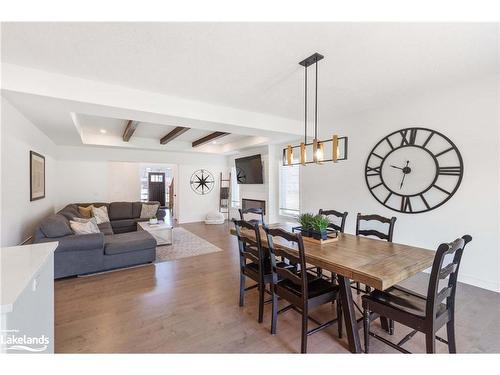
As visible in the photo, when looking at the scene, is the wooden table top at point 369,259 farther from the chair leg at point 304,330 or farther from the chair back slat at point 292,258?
the chair leg at point 304,330

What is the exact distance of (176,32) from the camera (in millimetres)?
1934

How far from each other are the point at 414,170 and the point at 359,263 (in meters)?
2.49

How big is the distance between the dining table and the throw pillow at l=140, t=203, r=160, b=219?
5.12m

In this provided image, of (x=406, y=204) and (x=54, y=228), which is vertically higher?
(x=406, y=204)

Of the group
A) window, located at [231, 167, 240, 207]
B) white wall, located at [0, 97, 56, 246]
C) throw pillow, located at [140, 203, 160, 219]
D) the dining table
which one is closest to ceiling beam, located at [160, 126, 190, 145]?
throw pillow, located at [140, 203, 160, 219]

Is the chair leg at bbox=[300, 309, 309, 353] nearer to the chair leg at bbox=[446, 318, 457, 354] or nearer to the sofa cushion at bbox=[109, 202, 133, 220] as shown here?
the chair leg at bbox=[446, 318, 457, 354]

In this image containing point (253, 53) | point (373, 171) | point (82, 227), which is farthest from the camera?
point (373, 171)

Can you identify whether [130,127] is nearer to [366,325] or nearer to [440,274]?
[366,325]

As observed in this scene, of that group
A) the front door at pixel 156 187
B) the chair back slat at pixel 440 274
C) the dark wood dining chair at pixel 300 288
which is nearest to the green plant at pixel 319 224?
the dark wood dining chair at pixel 300 288

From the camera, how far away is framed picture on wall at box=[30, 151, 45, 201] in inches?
145

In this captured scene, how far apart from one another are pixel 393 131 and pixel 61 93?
178 inches

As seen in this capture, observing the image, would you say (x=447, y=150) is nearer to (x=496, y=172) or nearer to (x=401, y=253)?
(x=496, y=172)

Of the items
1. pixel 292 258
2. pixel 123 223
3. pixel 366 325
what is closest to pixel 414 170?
pixel 366 325

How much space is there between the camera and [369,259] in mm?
1816
